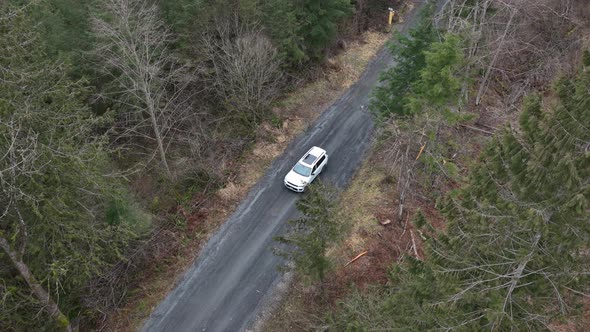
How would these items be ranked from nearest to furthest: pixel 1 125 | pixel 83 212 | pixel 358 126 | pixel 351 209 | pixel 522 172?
pixel 522 172 < pixel 1 125 < pixel 83 212 < pixel 351 209 < pixel 358 126

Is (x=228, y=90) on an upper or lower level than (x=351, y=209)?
upper

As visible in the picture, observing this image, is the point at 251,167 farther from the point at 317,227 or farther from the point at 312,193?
the point at 317,227

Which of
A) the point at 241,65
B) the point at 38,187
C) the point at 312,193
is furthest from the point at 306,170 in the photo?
the point at 38,187

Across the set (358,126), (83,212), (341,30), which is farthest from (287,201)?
(341,30)

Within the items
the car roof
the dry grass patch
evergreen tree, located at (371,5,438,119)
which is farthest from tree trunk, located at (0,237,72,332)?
evergreen tree, located at (371,5,438,119)

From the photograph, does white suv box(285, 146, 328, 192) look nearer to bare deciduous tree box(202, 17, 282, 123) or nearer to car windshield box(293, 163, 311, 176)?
car windshield box(293, 163, 311, 176)

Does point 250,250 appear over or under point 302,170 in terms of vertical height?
under

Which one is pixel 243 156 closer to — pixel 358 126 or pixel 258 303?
pixel 358 126
